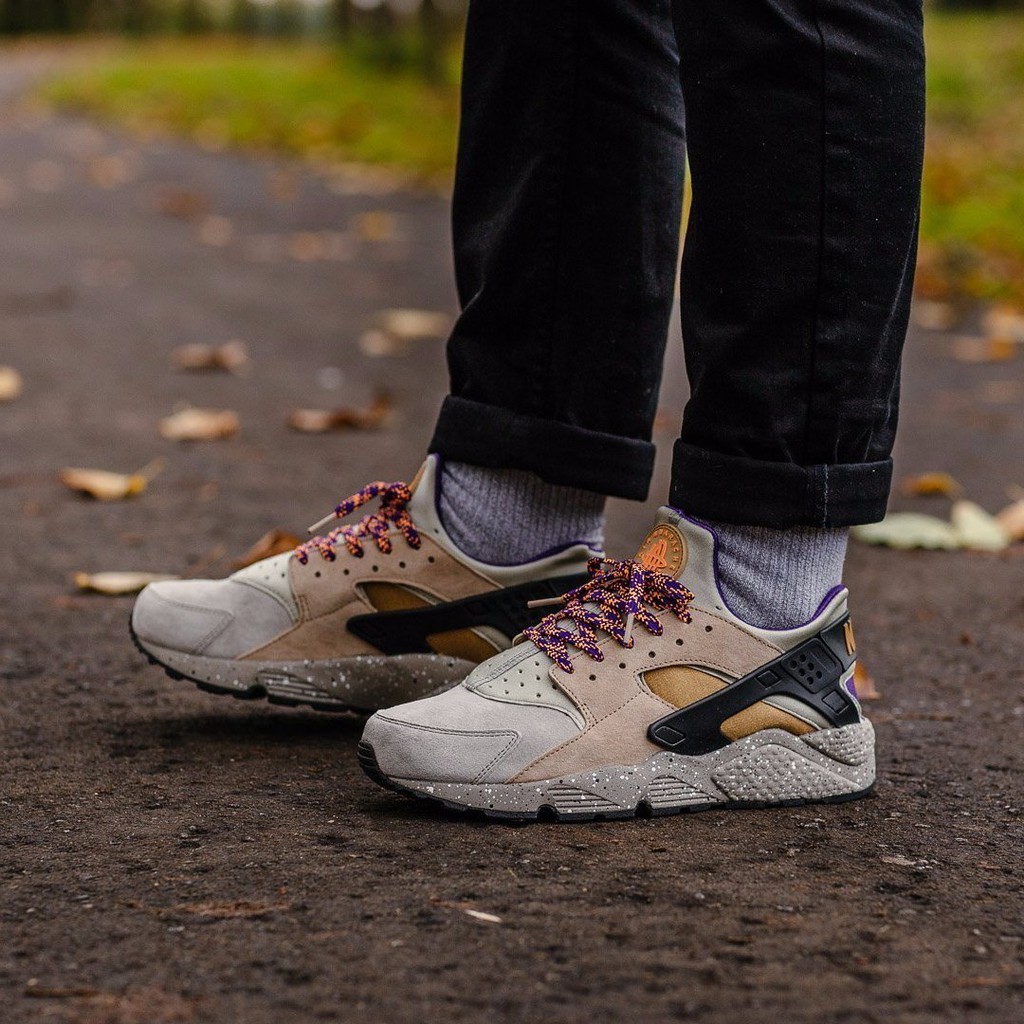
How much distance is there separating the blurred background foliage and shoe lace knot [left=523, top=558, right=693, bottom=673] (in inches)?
173

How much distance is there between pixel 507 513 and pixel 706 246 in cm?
41

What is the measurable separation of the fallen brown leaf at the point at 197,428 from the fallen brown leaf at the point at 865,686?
67.9 inches

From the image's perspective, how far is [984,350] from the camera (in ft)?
15.3

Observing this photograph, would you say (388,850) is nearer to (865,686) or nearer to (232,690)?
(232,690)

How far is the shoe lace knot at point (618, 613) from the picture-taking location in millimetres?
1454

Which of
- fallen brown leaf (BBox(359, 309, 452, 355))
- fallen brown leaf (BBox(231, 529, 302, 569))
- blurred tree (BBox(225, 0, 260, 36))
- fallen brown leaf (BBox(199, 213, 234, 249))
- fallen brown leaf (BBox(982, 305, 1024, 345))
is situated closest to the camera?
fallen brown leaf (BBox(231, 529, 302, 569))

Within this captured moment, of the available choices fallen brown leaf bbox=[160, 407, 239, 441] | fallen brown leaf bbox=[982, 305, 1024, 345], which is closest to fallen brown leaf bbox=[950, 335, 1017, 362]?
fallen brown leaf bbox=[982, 305, 1024, 345]

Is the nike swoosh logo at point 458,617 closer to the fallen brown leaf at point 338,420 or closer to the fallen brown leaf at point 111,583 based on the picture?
the fallen brown leaf at point 111,583

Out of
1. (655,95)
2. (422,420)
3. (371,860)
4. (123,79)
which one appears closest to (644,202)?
(655,95)

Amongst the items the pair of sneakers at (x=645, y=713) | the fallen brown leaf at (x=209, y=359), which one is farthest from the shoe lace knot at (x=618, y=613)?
the fallen brown leaf at (x=209, y=359)

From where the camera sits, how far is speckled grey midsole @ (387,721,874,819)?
1.40m

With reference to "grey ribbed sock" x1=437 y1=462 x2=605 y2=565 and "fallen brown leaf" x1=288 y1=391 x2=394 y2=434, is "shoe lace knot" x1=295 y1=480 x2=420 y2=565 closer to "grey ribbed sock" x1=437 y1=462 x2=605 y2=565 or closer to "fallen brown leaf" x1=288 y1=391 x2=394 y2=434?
"grey ribbed sock" x1=437 y1=462 x2=605 y2=565

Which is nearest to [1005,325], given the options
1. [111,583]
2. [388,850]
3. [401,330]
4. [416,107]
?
[401,330]

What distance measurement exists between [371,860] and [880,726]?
755 millimetres
